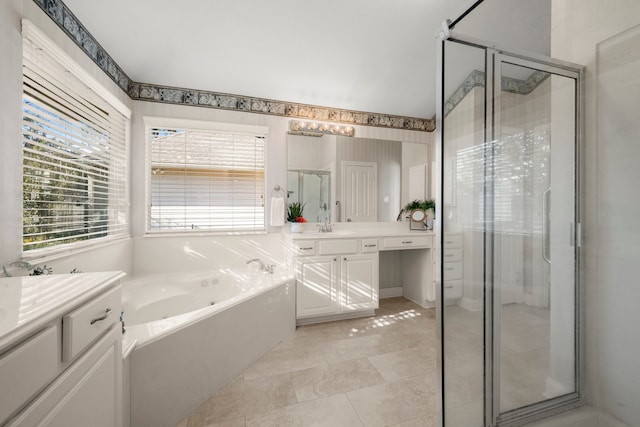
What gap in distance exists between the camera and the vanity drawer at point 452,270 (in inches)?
46.2

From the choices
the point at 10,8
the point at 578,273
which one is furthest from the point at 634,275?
the point at 10,8

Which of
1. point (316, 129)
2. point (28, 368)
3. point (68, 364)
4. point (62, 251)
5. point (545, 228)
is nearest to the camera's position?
point (28, 368)

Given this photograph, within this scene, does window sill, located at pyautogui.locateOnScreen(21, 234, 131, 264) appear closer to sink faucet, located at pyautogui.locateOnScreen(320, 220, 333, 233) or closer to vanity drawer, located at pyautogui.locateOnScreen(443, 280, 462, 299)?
sink faucet, located at pyautogui.locateOnScreen(320, 220, 333, 233)

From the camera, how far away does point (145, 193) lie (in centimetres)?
269

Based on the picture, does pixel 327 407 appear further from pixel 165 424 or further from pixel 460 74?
pixel 460 74

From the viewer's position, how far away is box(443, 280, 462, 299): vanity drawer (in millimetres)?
1179

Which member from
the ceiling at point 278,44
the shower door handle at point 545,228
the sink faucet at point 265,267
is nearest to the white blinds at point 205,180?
the sink faucet at point 265,267

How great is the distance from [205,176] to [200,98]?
0.80 meters

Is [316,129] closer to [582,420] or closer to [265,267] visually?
[265,267]

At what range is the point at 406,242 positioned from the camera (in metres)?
3.10

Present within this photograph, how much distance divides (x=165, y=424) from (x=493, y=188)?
6.42 ft

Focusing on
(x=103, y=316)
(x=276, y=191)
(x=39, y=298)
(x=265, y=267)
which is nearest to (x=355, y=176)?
(x=276, y=191)

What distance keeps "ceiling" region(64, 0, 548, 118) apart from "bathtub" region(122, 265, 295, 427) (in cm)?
191

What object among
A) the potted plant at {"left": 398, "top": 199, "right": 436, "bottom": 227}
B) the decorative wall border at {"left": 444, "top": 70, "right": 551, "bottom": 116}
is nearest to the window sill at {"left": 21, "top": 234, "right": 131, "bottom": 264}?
the decorative wall border at {"left": 444, "top": 70, "right": 551, "bottom": 116}
